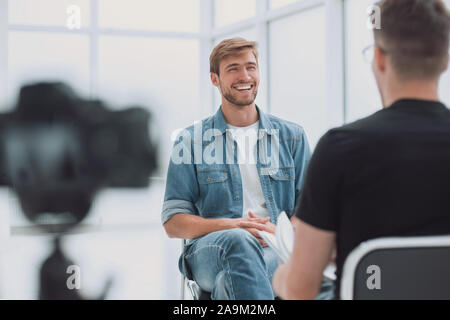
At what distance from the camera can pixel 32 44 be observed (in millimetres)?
4773

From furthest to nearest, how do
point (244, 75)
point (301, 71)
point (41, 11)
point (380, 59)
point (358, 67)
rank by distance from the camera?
point (41, 11) < point (301, 71) < point (358, 67) < point (244, 75) < point (380, 59)

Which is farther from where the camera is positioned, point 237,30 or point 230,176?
point 237,30

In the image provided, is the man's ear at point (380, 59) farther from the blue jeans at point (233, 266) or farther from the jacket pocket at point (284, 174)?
the jacket pocket at point (284, 174)

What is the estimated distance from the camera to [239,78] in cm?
204

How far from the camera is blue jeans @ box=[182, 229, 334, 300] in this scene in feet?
4.54

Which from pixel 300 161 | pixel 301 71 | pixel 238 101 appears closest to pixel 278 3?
pixel 301 71

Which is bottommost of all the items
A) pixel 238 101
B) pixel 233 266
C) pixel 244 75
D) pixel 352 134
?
pixel 233 266

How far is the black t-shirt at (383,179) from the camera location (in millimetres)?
835

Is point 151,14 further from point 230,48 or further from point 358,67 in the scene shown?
point 230,48

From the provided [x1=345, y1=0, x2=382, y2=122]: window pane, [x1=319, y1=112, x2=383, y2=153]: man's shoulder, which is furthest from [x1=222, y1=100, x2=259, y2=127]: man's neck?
[x1=345, y1=0, x2=382, y2=122]: window pane

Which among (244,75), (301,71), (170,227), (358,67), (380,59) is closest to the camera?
(380,59)

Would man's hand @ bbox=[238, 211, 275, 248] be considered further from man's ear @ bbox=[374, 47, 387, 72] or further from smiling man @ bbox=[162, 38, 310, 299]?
man's ear @ bbox=[374, 47, 387, 72]

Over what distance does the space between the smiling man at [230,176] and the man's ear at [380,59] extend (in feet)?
2.31

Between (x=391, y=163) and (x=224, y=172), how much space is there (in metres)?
1.06
